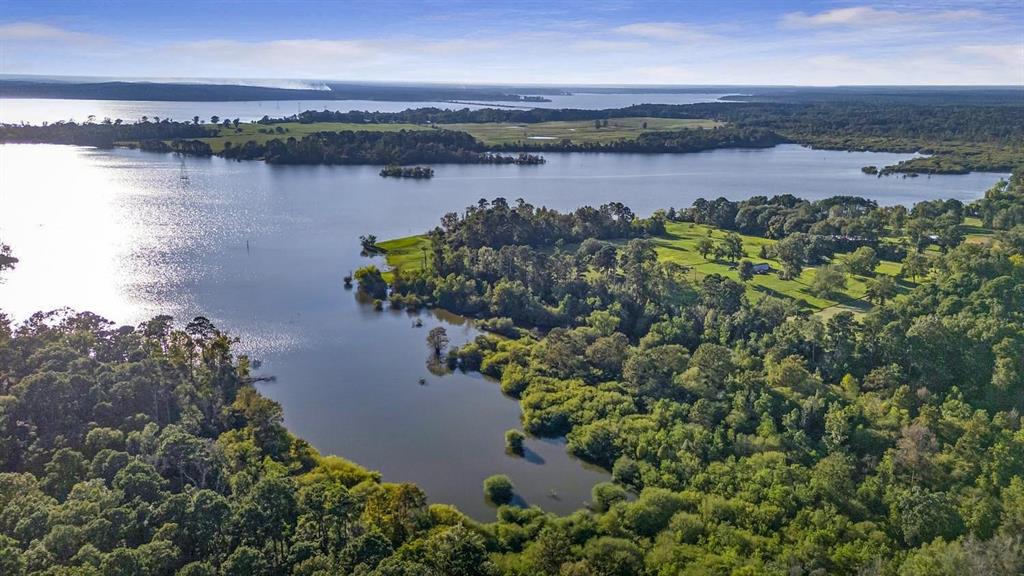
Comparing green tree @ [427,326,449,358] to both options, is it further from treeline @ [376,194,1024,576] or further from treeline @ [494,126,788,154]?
treeline @ [494,126,788,154]

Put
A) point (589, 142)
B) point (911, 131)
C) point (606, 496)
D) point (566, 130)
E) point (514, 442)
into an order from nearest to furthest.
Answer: point (606, 496) → point (514, 442) → point (589, 142) → point (911, 131) → point (566, 130)

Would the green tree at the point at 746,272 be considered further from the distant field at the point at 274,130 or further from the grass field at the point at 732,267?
the distant field at the point at 274,130

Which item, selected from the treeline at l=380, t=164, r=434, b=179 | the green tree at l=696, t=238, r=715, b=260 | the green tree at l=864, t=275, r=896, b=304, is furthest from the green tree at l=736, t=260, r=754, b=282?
the treeline at l=380, t=164, r=434, b=179

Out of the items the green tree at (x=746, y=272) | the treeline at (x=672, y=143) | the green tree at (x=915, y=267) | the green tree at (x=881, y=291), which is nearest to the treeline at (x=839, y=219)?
the green tree at (x=915, y=267)

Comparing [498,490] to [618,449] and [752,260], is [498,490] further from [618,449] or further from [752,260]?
[752,260]

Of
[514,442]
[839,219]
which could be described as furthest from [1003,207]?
[514,442]

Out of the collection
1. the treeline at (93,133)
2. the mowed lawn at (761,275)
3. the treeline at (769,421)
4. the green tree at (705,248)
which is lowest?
the treeline at (769,421)

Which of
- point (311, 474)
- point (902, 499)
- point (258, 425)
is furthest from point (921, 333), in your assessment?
point (258, 425)
